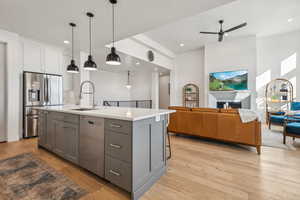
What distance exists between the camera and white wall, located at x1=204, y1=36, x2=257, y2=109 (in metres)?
5.30

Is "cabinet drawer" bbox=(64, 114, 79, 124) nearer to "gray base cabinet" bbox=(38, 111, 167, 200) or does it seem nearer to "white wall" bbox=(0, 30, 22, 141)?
"gray base cabinet" bbox=(38, 111, 167, 200)

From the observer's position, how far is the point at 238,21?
13.9 ft

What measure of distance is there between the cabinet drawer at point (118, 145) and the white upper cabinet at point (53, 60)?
12.8 feet

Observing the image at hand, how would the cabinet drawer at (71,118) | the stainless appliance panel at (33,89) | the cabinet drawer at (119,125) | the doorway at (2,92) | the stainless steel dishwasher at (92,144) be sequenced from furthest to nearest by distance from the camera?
1. the stainless appliance panel at (33,89)
2. the doorway at (2,92)
3. the cabinet drawer at (71,118)
4. the stainless steel dishwasher at (92,144)
5. the cabinet drawer at (119,125)

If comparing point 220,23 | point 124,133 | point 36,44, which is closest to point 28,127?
point 36,44

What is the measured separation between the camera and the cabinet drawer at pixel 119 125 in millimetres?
1507

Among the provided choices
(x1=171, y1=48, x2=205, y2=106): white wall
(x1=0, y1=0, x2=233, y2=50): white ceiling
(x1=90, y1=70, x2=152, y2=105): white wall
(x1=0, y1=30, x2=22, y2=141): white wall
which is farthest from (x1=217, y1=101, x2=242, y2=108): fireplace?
(x1=0, y1=30, x2=22, y2=141): white wall

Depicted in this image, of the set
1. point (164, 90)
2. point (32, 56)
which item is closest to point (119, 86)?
point (164, 90)

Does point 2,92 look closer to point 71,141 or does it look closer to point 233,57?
point 71,141

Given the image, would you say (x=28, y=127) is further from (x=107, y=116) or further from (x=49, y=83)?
(x=107, y=116)

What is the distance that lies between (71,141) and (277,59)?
7.59 m

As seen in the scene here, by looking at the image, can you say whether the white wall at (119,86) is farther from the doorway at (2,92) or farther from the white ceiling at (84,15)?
the white ceiling at (84,15)

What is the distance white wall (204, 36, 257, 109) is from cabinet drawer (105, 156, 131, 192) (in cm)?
547

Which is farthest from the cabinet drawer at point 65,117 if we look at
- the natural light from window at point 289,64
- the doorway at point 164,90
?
the natural light from window at point 289,64
